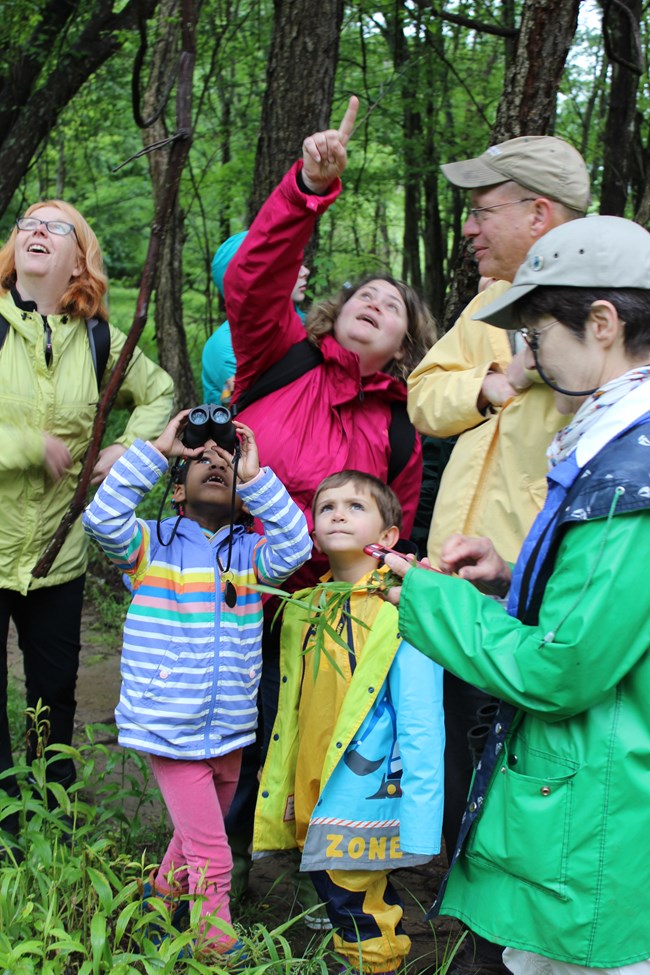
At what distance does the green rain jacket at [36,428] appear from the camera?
11.3ft

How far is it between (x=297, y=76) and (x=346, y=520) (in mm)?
2941

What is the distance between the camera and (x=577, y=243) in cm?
205

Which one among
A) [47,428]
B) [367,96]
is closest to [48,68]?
[367,96]

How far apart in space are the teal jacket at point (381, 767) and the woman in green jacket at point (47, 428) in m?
1.10

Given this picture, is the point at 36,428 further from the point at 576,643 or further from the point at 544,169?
the point at 576,643

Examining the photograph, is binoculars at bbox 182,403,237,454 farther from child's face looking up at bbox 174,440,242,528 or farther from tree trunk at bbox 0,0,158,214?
tree trunk at bbox 0,0,158,214

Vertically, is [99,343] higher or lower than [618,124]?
lower

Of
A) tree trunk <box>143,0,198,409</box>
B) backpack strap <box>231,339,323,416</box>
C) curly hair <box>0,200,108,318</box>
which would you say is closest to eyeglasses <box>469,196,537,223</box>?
backpack strap <box>231,339,323,416</box>

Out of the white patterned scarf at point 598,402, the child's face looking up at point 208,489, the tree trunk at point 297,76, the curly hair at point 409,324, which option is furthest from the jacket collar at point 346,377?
the tree trunk at point 297,76

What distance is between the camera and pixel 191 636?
298cm

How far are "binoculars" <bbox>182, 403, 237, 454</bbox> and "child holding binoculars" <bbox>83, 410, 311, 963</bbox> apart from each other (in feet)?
0.07

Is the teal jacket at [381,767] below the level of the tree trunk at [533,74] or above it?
below

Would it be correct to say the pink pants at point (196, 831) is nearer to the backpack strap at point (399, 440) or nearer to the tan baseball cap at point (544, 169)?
the backpack strap at point (399, 440)

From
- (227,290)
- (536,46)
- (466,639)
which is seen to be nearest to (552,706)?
(466,639)
